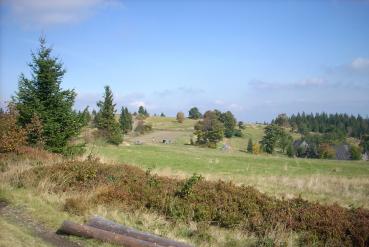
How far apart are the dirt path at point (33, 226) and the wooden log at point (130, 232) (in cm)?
77

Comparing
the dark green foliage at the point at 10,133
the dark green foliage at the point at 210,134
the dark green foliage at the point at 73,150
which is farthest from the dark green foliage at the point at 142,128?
the dark green foliage at the point at 10,133

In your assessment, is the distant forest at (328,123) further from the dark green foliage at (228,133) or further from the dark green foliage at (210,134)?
the dark green foliage at (210,134)

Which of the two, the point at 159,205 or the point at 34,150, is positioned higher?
the point at 34,150

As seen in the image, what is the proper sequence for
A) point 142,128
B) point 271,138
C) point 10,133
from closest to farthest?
point 10,133 < point 271,138 < point 142,128

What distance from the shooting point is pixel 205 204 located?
1292 centimetres

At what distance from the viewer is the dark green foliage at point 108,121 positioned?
204ft

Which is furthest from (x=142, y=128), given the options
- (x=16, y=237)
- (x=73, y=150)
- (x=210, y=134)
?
(x=16, y=237)

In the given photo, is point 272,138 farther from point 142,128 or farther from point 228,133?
point 142,128

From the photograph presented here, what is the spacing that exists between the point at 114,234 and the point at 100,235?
0.41 m

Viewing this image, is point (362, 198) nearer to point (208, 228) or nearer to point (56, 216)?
point (208, 228)

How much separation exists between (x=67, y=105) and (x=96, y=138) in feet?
123

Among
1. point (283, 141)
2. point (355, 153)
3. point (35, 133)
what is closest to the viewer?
point (35, 133)

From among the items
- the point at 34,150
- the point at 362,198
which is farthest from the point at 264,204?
the point at 34,150

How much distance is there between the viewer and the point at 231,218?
478 inches
